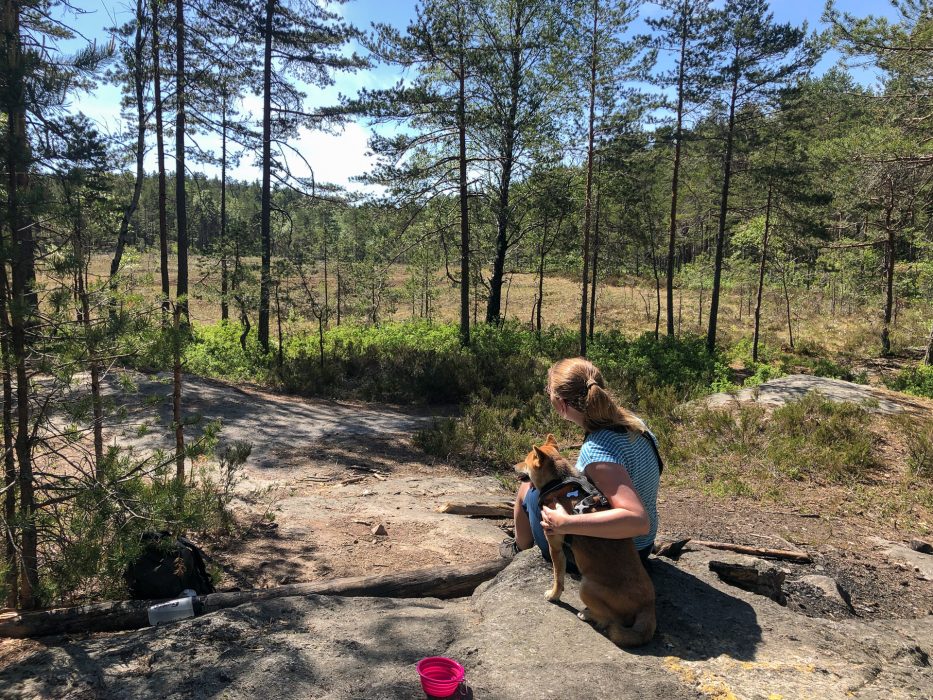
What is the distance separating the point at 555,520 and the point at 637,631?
2.16 feet

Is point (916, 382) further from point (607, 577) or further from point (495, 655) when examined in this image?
point (495, 655)

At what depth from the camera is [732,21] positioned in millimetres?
17359

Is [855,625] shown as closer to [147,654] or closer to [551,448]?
[551,448]

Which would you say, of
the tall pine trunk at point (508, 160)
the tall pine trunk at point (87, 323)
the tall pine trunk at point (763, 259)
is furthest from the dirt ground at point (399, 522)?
the tall pine trunk at point (763, 259)

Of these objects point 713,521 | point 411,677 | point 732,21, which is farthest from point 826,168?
point 411,677

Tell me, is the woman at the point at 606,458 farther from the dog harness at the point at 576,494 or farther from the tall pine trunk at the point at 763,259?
the tall pine trunk at the point at 763,259

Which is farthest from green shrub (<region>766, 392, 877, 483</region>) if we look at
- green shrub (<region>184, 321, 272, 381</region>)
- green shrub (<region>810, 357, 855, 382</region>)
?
green shrub (<region>184, 321, 272, 381</region>)

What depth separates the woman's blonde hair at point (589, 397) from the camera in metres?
2.76

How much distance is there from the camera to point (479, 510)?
19.5 ft

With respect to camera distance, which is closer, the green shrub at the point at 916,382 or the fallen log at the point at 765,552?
the fallen log at the point at 765,552

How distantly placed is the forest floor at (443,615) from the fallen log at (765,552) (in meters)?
0.09

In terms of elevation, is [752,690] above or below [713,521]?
above

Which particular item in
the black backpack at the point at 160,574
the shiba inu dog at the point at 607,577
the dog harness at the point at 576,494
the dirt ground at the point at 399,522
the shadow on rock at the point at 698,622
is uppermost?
the dog harness at the point at 576,494

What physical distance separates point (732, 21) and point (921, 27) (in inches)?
360
